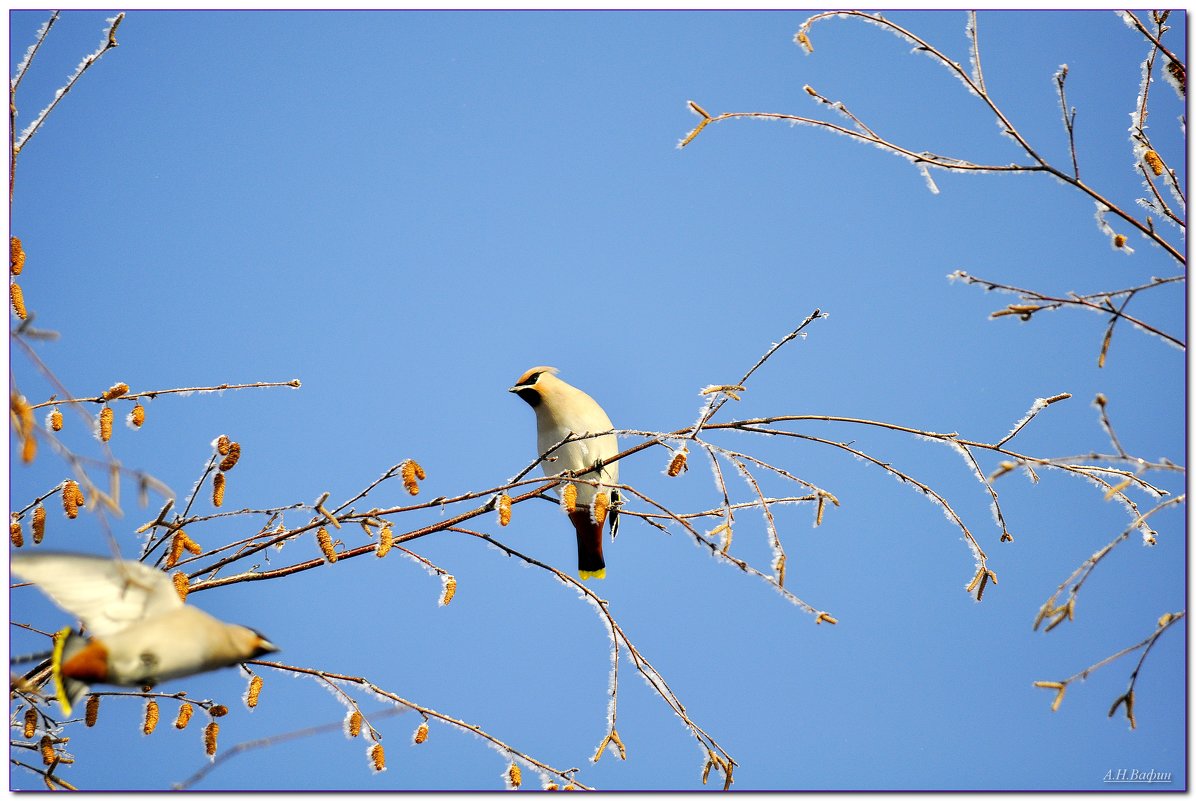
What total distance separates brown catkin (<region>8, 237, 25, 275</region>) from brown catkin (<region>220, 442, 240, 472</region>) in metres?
0.45

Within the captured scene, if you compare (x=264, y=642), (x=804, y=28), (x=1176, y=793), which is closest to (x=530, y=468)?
(x=264, y=642)

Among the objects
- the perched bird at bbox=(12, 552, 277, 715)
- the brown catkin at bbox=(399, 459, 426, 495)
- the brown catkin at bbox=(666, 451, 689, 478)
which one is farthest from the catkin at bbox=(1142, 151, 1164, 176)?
the perched bird at bbox=(12, 552, 277, 715)

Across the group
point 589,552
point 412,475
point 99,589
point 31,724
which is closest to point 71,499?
point 99,589

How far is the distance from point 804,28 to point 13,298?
1371 millimetres

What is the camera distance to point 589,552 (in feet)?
10.7

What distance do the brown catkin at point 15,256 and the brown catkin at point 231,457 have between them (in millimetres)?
451

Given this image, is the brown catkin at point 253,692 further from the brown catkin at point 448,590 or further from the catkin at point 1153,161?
the catkin at point 1153,161

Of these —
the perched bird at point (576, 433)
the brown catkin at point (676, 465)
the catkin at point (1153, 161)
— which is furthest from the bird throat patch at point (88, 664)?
the catkin at point (1153, 161)

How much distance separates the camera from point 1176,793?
1.97 metres

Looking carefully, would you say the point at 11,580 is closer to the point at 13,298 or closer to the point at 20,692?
the point at 20,692

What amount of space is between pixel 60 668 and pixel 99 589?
0.51 feet

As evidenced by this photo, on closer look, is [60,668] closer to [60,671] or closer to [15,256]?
[60,671]

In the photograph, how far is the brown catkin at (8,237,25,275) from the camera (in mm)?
1734

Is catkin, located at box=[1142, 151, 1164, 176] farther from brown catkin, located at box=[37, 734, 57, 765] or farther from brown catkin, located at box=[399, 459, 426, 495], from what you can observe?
brown catkin, located at box=[37, 734, 57, 765]
